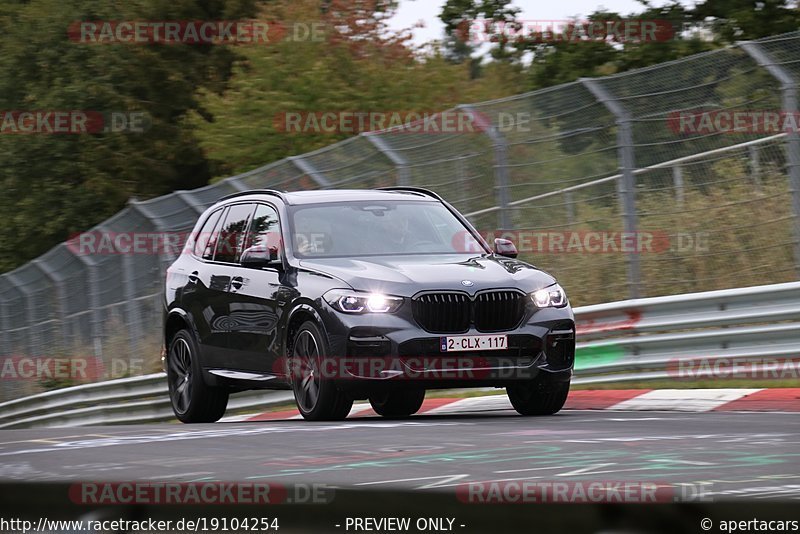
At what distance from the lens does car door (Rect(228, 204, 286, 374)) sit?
36.0 ft

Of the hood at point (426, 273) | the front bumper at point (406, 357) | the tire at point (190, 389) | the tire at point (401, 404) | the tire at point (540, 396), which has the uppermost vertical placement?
the hood at point (426, 273)

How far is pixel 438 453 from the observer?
21.8ft

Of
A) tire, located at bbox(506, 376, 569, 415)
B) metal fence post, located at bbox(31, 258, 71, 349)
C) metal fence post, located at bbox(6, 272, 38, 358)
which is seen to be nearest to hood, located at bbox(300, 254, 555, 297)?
tire, located at bbox(506, 376, 569, 415)

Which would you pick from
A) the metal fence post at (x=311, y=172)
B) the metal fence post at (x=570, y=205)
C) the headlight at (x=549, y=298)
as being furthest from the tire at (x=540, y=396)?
the metal fence post at (x=311, y=172)

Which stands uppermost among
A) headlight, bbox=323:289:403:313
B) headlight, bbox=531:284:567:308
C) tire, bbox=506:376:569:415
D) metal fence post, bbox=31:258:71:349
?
headlight, bbox=323:289:403:313

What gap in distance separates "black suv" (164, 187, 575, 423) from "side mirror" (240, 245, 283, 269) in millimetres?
13

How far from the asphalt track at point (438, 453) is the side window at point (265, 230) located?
206cm

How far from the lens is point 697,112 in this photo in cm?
1300

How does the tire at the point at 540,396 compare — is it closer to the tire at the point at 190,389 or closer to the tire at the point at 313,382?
the tire at the point at 313,382

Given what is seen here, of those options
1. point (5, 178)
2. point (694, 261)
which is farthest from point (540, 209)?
point (5, 178)

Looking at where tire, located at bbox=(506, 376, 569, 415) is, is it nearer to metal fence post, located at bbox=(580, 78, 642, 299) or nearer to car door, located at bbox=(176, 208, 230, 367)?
car door, located at bbox=(176, 208, 230, 367)

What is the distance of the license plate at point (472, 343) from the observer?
10109mm

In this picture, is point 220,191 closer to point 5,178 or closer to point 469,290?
point 469,290

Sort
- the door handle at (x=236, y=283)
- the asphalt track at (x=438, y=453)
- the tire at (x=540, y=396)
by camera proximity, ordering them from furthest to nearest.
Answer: the door handle at (x=236, y=283)
the tire at (x=540, y=396)
the asphalt track at (x=438, y=453)
